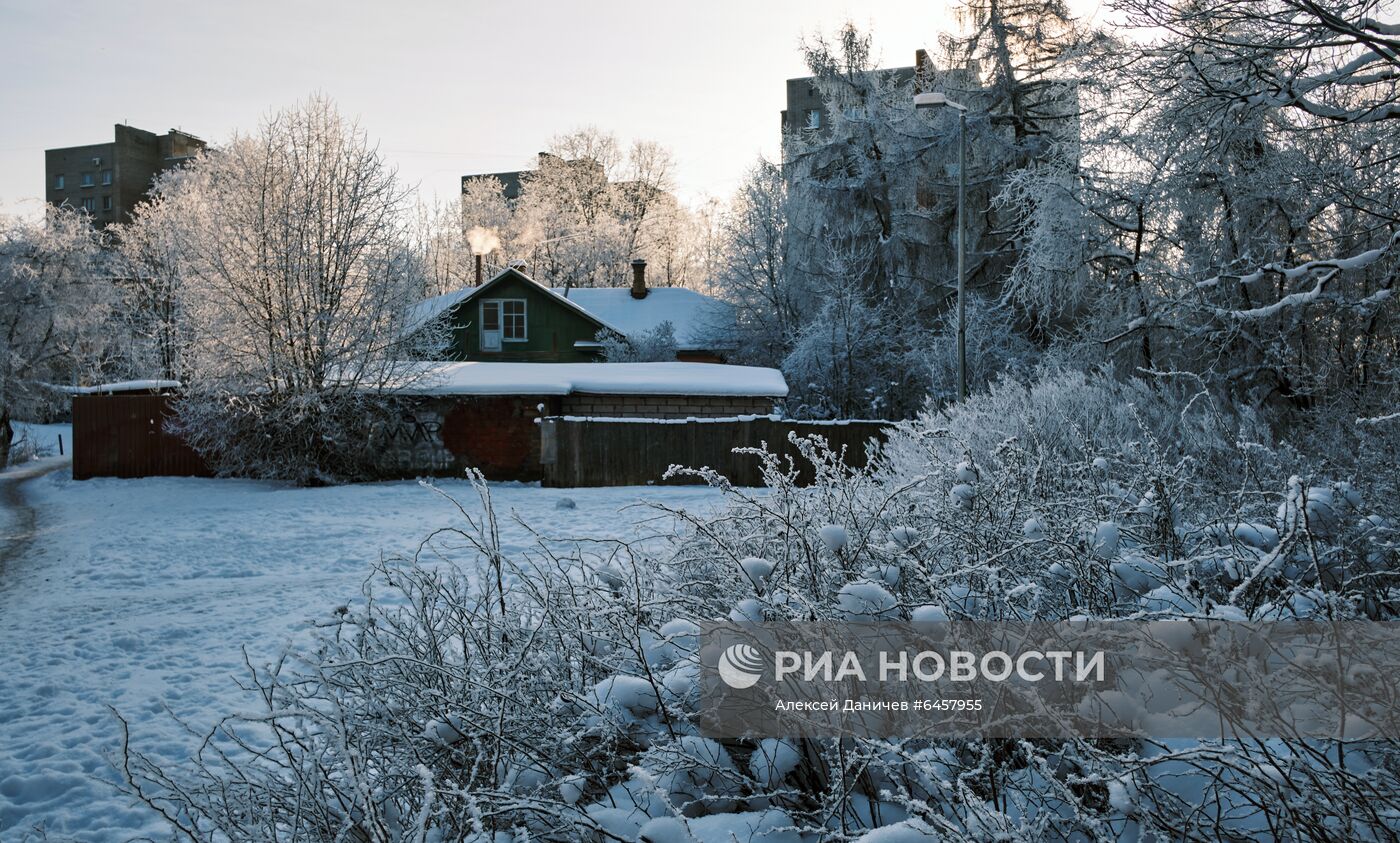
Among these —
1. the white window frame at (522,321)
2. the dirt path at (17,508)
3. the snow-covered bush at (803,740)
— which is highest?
the white window frame at (522,321)

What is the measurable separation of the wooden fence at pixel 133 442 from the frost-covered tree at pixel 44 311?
8.11m

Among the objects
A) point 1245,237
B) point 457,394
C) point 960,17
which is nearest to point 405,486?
point 457,394

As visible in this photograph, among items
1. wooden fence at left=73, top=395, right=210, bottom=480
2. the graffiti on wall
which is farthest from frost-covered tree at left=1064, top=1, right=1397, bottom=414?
wooden fence at left=73, top=395, right=210, bottom=480

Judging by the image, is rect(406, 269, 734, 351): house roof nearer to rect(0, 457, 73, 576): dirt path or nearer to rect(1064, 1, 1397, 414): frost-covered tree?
rect(0, 457, 73, 576): dirt path

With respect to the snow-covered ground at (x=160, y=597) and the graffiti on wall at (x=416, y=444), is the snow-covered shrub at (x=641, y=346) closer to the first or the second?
the graffiti on wall at (x=416, y=444)

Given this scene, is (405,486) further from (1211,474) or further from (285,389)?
(1211,474)

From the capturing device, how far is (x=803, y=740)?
257 centimetres

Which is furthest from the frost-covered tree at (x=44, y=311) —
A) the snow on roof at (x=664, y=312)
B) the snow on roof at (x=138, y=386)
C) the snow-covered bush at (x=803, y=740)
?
the snow-covered bush at (x=803, y=740)

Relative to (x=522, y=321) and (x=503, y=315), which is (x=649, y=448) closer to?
Answer: (x=522, y=321)

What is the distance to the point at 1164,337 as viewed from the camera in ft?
40.4

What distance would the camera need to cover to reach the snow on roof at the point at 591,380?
1855cm

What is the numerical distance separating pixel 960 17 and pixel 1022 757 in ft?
78.6

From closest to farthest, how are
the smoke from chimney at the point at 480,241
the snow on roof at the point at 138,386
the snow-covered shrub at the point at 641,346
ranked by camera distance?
1. the snow on roof at the point at 138,386
2. the snow-covered shrub at the point at 641,346
3. the smoke from chimney at the point at 480,241

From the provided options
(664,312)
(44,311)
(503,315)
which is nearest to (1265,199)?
(503,315)
